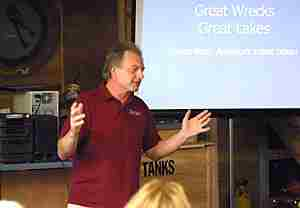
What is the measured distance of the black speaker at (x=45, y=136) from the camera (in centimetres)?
378

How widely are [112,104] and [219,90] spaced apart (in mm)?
1290

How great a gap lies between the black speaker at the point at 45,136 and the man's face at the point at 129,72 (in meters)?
0.93

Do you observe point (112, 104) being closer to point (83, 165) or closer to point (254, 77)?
point (83, 165)

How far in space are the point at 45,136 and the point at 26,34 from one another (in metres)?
0.84

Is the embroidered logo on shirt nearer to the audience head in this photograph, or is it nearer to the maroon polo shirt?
the maroon polo shirt

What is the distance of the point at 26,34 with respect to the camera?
4.32 m

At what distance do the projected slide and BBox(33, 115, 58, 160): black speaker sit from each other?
58 cm

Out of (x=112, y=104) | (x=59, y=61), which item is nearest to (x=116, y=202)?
(x=112, y=104)

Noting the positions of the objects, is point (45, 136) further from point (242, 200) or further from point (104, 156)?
point (242, 200)

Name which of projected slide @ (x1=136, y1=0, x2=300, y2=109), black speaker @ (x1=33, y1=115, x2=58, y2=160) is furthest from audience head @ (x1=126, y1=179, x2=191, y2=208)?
projected slide @ (x1=136, y1=0, x2=300, y2=109)

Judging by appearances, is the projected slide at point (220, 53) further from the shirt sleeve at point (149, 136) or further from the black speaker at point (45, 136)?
the shirt sleeve at point (149, 136)

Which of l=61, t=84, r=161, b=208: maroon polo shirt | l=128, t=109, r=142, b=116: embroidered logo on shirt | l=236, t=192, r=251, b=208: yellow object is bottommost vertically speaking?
l=236, t=192, r=251, b=208: yellow object

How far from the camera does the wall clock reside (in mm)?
4254

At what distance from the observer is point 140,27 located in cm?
398
